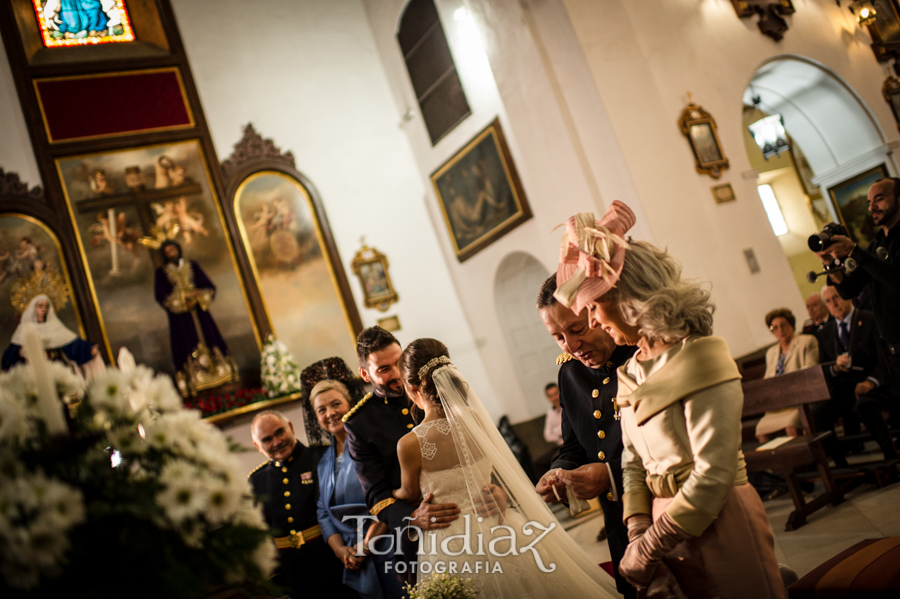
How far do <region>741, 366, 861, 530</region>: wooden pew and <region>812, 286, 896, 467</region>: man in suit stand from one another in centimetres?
53

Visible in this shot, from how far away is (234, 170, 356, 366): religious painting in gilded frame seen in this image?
927 centimetres

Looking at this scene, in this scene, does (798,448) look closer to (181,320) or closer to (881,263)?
(881,263)

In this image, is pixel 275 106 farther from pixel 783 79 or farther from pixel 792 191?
pixel 792 191

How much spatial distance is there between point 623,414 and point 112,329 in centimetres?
800

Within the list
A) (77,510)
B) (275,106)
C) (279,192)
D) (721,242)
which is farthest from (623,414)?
(275,106)

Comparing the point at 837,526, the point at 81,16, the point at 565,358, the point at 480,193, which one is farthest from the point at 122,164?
the point at 837,526

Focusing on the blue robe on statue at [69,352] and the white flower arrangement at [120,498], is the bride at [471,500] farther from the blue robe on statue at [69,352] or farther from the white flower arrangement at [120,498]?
the blue robe on statue at [69,352]

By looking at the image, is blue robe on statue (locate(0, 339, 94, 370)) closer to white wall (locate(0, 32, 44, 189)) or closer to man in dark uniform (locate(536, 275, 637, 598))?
white wall (locate(0, 32, 44, 189))

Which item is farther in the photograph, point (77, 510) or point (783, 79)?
point (783, 79)

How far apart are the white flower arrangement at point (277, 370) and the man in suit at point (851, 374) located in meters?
6.04

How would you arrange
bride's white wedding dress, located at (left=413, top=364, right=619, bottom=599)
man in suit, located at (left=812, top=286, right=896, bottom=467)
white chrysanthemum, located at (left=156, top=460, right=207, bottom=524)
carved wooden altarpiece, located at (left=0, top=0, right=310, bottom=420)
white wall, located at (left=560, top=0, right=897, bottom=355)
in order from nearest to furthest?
white chrysanthemum, located at (left=156, top=460, right=207, bottom=524) < bride's white wedding dress, located at (left=413, top=364, right=619, bottom=599) < man in suit, located at (left=812, top=286, right=896, bottom=467) < white wall, located at (left=560, top=0, right=897, bottom=355) < carved wooden altarpiece, located at (left=0, top=0, right=310, bottom=420)

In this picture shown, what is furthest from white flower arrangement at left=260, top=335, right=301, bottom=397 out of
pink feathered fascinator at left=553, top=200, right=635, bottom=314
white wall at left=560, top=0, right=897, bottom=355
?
pink feathered fascinator at left=553, top=200, right=635, bottom=314

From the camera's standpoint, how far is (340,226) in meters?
9.97

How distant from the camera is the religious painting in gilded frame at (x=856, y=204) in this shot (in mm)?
10008
